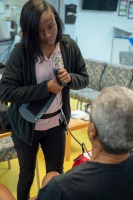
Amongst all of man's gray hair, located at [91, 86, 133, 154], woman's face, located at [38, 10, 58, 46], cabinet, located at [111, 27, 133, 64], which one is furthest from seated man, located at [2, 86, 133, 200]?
cabinet, located at [111, 27, 133, 64]

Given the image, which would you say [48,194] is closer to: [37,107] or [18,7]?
[37,107]

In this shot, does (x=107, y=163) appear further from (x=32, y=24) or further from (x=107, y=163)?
(x=32, y=24)

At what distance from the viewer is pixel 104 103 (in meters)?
0.87

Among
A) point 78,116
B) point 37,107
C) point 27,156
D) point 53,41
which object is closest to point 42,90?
point 37,107

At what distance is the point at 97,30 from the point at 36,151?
492 cm

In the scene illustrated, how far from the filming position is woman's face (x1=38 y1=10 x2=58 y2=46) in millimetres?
1321

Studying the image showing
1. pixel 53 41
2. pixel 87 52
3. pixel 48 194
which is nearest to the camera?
pixel 48 194

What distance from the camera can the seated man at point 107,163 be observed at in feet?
2.77

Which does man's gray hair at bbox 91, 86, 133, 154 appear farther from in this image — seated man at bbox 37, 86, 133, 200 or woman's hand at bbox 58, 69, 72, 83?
woman's hand at bbox 58, 69, 72, 83

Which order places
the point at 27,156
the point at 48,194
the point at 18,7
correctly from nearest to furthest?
the point at 48,194
the point at 27,156
the point at 18,7

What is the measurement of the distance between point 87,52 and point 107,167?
530cm

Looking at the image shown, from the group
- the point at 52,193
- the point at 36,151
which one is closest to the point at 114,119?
the point at 52,193

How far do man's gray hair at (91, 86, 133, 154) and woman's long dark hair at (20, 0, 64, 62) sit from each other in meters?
0.60

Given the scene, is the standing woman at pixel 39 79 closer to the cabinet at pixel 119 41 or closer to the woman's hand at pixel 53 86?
the woman's hand at pixel 53 86
